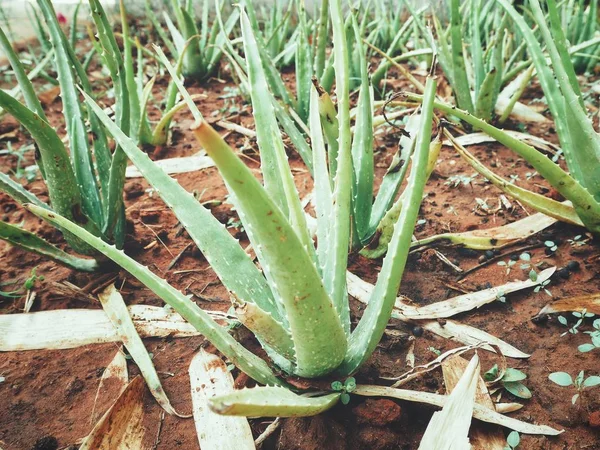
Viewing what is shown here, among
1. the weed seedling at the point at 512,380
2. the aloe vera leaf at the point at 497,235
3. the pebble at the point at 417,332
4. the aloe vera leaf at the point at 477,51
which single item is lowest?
the pebble at the point at 417,332

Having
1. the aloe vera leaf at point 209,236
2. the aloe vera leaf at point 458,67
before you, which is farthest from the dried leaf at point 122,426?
the aloe vera leaf at point 458,67

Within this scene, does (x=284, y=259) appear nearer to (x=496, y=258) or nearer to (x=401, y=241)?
(x=401, y=241)

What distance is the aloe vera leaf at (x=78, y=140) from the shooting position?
108 centimetres

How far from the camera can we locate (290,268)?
20.0 inches

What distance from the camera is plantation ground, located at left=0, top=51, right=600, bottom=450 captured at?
755mm

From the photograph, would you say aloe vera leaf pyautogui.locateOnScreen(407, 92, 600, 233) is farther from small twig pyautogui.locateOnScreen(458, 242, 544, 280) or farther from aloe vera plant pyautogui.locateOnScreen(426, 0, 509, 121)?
aloe vera plant pyautogui.locateOnScreen(426, 0, 509, 121)

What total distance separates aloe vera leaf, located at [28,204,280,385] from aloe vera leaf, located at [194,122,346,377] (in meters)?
0.09

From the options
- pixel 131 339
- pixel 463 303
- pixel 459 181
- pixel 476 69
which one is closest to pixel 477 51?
pixel 476 69

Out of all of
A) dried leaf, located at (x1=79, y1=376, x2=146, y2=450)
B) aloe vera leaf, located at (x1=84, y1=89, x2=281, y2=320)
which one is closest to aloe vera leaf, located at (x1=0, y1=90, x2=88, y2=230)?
aloe vera leaf, located at (x1=84, y1=89, x2=281, y2=320)

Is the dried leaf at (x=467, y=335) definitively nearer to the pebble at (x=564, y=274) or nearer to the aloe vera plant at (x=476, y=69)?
the pebble at (x=564, y=274)

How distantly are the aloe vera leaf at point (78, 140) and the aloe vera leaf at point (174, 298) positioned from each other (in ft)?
1.31

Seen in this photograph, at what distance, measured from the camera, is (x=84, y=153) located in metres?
1.10

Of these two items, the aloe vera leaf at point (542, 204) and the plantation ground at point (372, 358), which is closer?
the plantation ground at point (372, 358)

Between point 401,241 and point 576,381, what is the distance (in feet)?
A: 1.51
